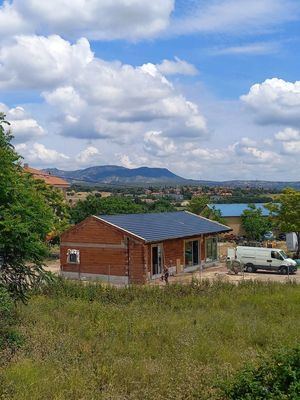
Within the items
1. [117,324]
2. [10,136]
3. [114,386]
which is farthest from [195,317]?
[10,136]

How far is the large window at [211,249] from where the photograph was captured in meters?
35.4

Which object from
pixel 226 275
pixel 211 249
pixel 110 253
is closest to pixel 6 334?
pixel 110 253

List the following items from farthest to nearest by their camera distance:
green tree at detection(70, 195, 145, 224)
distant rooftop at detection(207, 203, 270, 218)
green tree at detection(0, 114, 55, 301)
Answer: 1. distant rooftop at detection(207, 203, 270, 218)
2. green tree at detection(70, 195, 145, 224)
3. green tree at detection(0, 114, 55, 301)

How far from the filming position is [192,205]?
6106cm

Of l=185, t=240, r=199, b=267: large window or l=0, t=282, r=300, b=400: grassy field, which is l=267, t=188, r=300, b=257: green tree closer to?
l=185, t=240, r=199, b=267: large window

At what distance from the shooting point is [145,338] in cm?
1259

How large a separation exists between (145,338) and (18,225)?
4.35 meters

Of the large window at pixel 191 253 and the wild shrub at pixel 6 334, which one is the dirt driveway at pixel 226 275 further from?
the wild shrub at pixel 6 334

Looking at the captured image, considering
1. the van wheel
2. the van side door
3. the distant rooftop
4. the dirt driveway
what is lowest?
the dirt driveway

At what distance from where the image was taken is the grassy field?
8.40 metres

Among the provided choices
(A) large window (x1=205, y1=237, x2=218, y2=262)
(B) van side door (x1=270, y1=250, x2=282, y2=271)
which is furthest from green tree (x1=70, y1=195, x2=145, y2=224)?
(B) van side door (x1=270, y1=250, x2=282, y2=271)

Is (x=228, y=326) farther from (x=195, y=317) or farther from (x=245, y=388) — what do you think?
(x=245, y=388)

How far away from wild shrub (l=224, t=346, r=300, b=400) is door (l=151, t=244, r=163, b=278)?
21427 millimetres

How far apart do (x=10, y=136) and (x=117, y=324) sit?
6.24m
